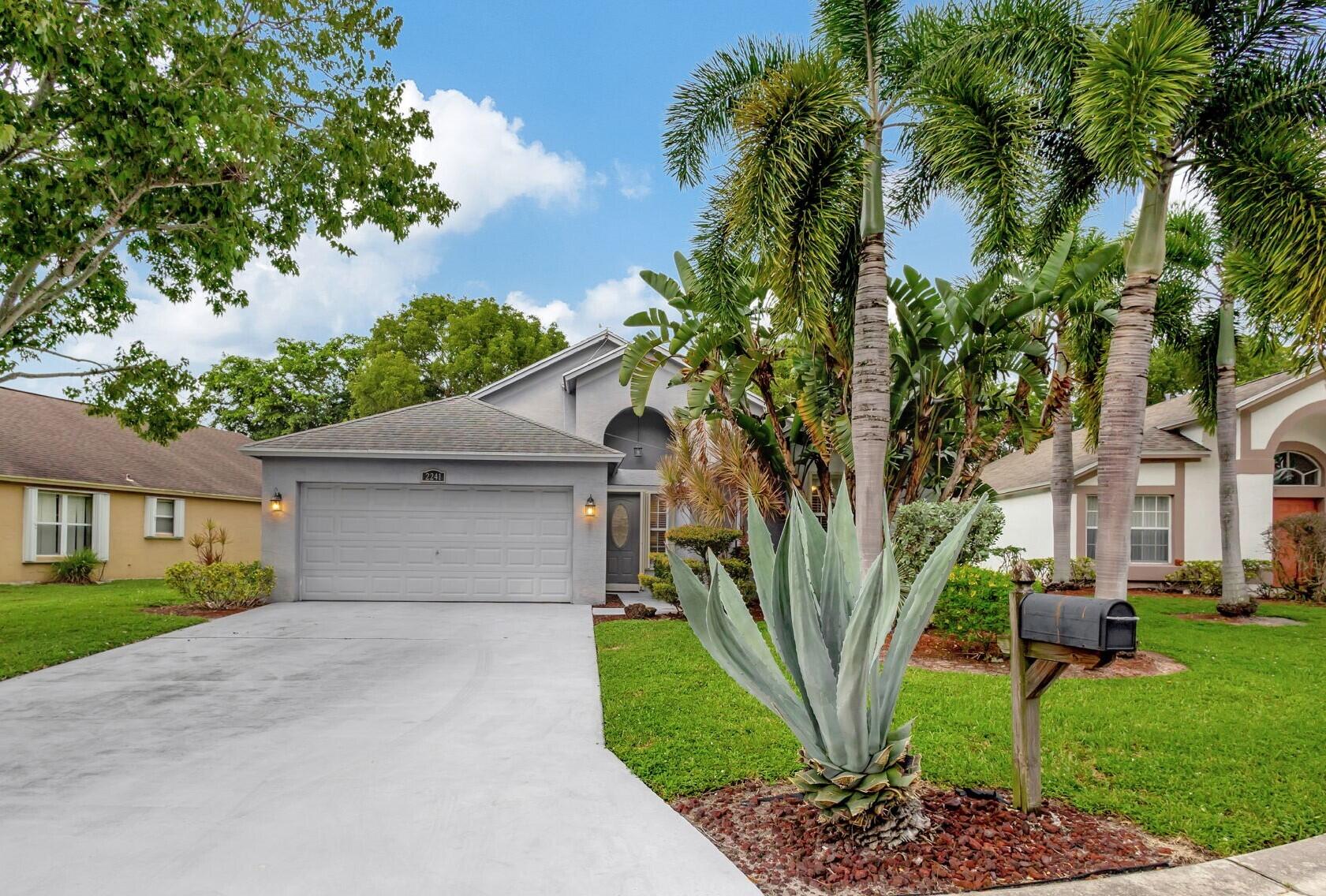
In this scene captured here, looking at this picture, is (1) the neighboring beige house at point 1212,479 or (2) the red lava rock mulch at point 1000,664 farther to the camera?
(1) the neighboring beige house at point 1212,479

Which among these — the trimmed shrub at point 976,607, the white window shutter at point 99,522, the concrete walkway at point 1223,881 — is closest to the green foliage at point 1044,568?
the trimmed shrub at point 976,607

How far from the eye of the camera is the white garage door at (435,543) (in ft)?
43.7

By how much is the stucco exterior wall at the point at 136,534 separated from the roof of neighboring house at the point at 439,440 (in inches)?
295

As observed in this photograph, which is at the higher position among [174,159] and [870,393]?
[174,159]

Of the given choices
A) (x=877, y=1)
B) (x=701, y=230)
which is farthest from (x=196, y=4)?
(x=877, y=1)

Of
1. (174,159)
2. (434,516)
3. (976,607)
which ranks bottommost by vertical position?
(976,607)

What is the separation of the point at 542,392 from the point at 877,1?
481 inches

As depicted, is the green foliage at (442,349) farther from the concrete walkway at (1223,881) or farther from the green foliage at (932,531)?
the concrete walkway at (1223,881)

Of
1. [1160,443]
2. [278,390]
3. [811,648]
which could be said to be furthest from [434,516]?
[278,390]

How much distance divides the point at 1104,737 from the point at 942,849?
110 inches

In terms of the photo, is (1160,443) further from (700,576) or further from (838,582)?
(838,582)

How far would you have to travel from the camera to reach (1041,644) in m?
3.58

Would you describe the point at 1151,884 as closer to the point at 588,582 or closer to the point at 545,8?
the point at 588,582

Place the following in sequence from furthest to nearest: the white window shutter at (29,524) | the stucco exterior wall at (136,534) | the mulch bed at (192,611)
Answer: the white window shutter at (29,524), the stucco exterior wall at (136,534), the mulch bed at (192,611)
